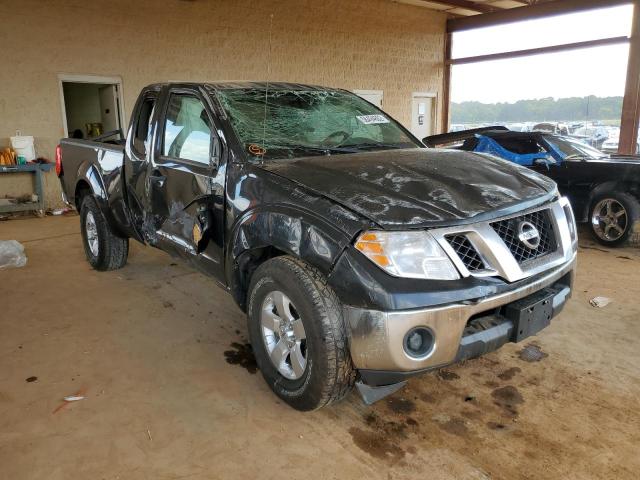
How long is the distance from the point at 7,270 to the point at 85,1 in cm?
596

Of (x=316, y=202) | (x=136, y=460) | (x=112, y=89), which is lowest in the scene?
(x=136, y=460)

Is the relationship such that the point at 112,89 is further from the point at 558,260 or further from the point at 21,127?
the point at 558,260

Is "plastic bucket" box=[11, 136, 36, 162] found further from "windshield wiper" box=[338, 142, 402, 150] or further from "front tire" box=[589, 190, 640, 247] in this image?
"front tire" box=[589, 190, 640, 247]

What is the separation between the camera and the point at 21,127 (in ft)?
28.6

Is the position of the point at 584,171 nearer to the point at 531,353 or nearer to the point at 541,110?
the point at 531,353

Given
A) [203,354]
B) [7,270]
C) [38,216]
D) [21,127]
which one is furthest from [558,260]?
[21,127]

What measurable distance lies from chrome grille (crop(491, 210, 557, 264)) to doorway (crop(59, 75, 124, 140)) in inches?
290

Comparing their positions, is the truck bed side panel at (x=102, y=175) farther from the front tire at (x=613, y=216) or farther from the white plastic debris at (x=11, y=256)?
the front tire at (x=613, y=216)

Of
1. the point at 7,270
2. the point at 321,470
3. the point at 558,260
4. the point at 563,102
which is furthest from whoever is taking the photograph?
the point at 563,102

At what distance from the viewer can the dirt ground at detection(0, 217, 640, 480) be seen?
222 centimetres

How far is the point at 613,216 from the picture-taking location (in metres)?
5.84

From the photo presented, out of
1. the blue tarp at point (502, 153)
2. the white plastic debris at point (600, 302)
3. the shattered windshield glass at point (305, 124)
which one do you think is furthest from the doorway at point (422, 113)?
the shattered windshield glass at point (305, 124)

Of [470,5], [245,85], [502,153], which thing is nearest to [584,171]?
[502,153]

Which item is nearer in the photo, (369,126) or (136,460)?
(136,460)
